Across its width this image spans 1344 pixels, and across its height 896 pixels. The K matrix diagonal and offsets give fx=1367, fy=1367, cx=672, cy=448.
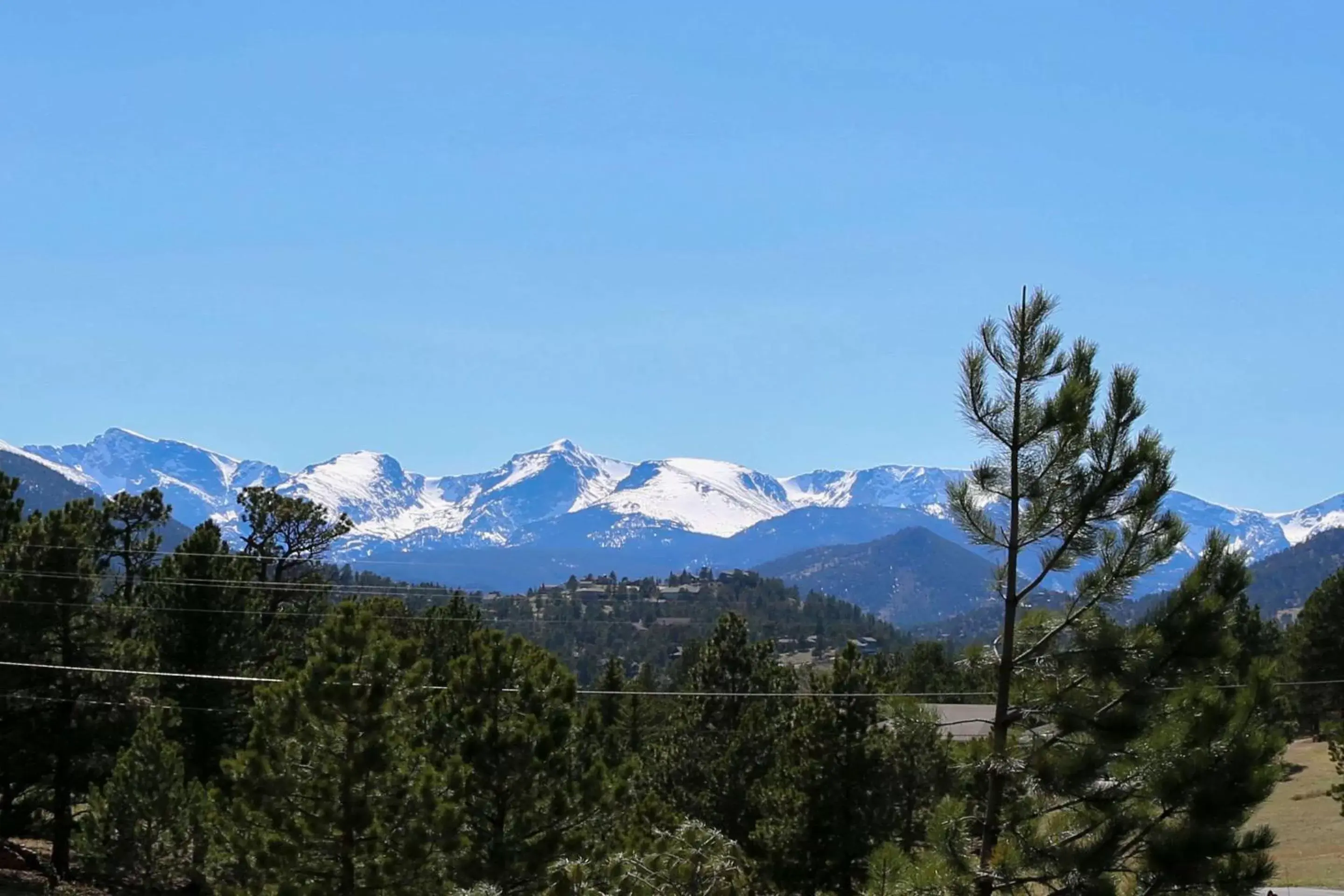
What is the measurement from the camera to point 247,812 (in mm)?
23672

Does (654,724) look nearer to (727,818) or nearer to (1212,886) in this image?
(727,818)

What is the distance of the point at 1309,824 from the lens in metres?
46.4

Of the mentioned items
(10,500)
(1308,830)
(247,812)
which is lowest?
(1308,830)

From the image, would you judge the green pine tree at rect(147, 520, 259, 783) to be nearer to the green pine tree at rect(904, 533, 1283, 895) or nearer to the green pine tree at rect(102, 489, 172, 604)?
the green pine tree at rect(102, 489, 172, 604)

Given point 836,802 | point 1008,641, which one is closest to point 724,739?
point 836,802

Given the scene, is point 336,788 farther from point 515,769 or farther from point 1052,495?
point 1052,495

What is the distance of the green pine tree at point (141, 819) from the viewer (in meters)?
29.4

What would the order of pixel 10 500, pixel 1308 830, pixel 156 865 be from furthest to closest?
pixel 1308 830 → pixel 10 500 → pixel 156 865

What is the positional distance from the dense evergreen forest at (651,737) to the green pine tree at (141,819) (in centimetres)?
7

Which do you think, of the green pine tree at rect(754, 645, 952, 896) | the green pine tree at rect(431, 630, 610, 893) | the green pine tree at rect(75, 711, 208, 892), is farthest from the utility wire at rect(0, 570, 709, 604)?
the green pine tree at rect(754, 645, 952, 896)

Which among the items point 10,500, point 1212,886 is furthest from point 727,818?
point 1212,886

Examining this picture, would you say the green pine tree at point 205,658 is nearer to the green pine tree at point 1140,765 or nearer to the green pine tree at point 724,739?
the green pine tree at point 724,739

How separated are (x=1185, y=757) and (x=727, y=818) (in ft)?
103

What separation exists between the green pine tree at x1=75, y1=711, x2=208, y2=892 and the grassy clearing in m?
23.6
